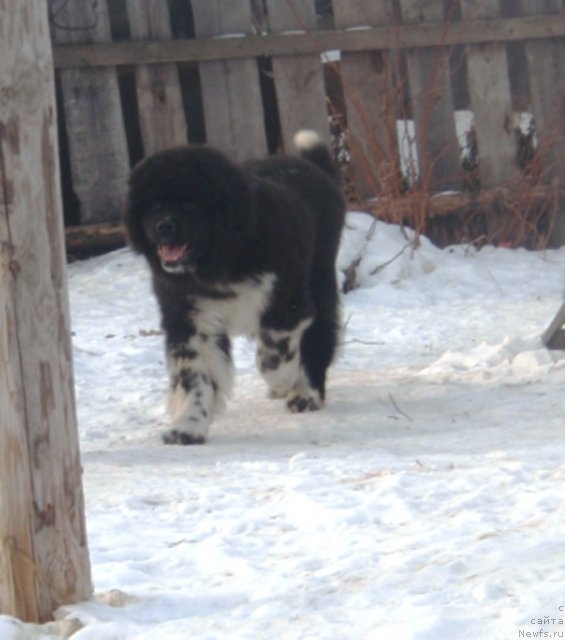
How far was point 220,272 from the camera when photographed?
234 inches

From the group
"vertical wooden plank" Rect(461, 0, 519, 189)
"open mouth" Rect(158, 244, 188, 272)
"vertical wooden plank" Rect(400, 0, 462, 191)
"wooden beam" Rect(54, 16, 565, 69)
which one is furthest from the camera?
"vertical wooden plank" Rect(461, 0, 519, 189)

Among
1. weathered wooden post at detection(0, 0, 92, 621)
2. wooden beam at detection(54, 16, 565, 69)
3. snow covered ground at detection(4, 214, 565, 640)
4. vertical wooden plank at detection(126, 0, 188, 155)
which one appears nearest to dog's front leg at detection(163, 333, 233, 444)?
snow covered ground at detection(4, 214, 565, 640)

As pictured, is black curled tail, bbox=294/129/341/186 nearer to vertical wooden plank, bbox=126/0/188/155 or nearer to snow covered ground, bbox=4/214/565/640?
snow covered ground, bbox=4/214/565/640

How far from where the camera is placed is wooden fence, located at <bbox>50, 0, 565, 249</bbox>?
9.58 metres

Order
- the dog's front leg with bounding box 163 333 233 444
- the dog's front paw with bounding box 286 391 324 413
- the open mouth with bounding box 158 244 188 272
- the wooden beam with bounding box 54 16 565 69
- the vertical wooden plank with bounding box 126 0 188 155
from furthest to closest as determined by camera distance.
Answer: the vertical wooden plank with bounding box 126 0 188 155 < the wooden beam with bounding box 54 16 565 69 < the dog's front paw with bounding box 286 391 324 413 < the dog's front leg with bounding box 163 333 233 444 < the open mouth with bounding box 158 244 188 272

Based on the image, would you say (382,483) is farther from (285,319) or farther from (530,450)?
(285,319)

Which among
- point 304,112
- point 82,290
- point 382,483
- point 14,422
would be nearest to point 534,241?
point 304,112

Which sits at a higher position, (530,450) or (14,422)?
(14,422)

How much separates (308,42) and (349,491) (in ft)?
18.8

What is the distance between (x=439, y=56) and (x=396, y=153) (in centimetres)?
76

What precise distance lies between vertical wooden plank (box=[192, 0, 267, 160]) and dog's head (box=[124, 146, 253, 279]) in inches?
153

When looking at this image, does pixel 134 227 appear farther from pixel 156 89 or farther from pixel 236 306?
pixel 156 89

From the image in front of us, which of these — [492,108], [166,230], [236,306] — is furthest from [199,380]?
[492,108]

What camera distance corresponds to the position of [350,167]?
32.7 feet
